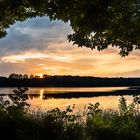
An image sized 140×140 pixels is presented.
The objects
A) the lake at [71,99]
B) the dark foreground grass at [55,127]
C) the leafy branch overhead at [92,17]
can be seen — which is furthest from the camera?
the lake at [71,99]

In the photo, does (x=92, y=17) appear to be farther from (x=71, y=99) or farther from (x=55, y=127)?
(x=71, y=99)

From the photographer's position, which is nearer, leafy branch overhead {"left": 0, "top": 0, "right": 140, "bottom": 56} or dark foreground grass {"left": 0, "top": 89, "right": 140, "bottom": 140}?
dark foreground grass {"left": 0, "top": 89, "right": 140, "bottom": 140}

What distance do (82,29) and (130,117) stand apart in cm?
422

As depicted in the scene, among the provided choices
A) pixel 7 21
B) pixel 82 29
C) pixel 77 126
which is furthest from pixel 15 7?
pixel 77 126

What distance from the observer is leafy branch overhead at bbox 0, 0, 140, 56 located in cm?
1892

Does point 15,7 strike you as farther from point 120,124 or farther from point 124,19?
point 120,124

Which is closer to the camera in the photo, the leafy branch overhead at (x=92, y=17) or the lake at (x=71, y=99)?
the leafy branch overhead at (x=92, y=17)

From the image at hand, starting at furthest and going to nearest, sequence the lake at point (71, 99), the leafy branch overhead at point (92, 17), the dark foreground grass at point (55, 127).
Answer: the lake at point (71, 99), the leafy branch overhead at point (92, 17), the dark foreground grass at point (55, 127)

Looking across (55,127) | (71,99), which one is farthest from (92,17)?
(71,99)

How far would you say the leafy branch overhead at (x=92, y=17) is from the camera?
18.9 metres

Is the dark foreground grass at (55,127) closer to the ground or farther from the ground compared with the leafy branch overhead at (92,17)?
closer to the ground

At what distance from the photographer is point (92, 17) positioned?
18750 mm

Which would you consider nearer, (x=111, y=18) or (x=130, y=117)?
(x=130, y=117)

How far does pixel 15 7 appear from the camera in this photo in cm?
2044
